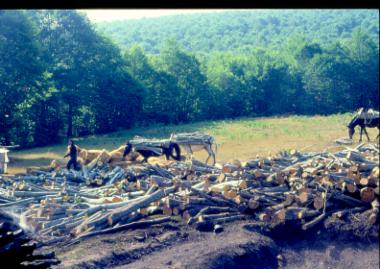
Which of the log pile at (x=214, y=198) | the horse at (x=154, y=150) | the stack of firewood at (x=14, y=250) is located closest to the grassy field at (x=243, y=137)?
the horse at (x=154, y=150)

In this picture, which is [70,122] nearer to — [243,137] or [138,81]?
[138,81]

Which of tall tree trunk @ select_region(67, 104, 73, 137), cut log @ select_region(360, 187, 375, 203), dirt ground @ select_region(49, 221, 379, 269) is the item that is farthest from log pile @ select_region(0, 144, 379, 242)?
tall tree trunk @ select_region(67, 104, 73, 137)

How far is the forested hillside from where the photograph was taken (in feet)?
277

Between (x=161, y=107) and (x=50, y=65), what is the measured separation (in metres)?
8.99

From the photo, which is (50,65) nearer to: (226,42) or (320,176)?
(320,176)

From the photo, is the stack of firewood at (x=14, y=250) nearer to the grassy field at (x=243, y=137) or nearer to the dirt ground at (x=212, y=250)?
the dirt ground at (x=212, y=250)

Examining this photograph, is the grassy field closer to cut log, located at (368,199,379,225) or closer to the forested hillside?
cut log, located at (368,199,379,225)

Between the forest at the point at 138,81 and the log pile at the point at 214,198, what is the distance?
40.2ft

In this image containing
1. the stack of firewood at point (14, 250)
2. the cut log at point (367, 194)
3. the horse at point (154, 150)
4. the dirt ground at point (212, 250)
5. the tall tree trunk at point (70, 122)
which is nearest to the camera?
the stack of firewood at point (14, 250)

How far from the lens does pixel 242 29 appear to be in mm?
102938

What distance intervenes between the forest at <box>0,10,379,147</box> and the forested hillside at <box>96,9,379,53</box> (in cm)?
3250

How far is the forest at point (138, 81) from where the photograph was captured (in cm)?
2383

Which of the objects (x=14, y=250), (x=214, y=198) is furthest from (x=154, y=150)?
(x=14, y=250)

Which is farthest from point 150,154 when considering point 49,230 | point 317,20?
point 317,20
